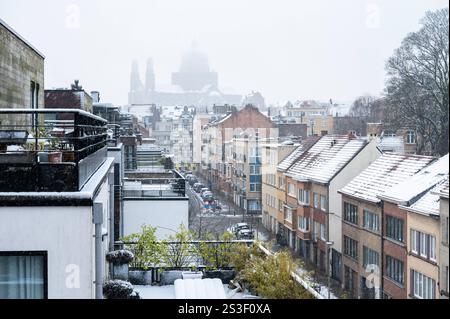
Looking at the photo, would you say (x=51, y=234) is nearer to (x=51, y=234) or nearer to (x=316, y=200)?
(x=51, y=234)

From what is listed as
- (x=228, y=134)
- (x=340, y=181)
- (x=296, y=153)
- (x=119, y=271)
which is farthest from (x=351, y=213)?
(x=228, y=134)

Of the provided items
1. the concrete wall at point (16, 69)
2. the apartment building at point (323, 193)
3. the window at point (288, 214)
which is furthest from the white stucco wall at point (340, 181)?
the concrete wall at point (16, 69)

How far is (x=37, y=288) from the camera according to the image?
2592 millimetres

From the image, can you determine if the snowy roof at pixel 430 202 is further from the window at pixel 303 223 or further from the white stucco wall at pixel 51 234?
the white stucco wall at pixel 51 234

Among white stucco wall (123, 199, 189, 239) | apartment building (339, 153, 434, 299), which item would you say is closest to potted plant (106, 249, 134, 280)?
white stucco wall (123, 199, 189, 239)

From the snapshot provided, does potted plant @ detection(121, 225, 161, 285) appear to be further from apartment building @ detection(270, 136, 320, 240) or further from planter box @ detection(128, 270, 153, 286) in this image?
apartment building @ detection(270, 136, 320, 240)

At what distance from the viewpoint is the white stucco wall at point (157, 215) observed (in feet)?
12.4

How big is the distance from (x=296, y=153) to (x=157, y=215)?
762 millimetres

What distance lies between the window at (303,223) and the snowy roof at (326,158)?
187 millimetres

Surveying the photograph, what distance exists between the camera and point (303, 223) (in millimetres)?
3262

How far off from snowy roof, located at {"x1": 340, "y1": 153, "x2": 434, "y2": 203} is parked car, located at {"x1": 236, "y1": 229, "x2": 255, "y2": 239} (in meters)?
0.60

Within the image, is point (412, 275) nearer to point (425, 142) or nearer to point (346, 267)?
point (346, 267)

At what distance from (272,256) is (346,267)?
1.31ft
